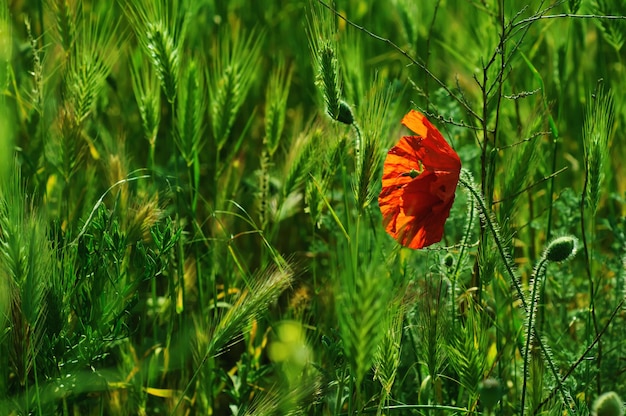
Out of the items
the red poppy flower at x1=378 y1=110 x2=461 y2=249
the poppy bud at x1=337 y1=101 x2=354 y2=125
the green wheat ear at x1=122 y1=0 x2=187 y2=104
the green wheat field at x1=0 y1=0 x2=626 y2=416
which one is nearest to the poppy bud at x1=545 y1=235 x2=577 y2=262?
the green wheat field at x1=0 y1=0 x2=626 y2=416

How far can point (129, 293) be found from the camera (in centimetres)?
137

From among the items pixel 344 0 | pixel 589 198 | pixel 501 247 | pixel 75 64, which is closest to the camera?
pixel 501 247

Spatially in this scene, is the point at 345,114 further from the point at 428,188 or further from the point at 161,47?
the point at 161,47

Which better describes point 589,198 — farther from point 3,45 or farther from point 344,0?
point 344,0

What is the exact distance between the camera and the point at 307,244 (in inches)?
81.0

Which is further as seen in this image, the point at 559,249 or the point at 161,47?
the point at 161,47

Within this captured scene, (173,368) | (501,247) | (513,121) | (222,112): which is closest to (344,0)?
(513,121)

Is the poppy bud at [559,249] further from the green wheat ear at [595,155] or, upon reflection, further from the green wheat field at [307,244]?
the green wheat ear at [595,155]

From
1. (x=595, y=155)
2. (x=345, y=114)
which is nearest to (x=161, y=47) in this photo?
(x=345, y=114)

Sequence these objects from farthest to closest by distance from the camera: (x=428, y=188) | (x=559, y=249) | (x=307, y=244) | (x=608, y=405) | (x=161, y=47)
Result: (x=307, y=244), (x=161, y=47), (x=428, y=188), (x=559, y=249), (x=608, y=405)

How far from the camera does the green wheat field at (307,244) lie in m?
1.19

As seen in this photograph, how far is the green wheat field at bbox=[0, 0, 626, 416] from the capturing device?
3.90 ft

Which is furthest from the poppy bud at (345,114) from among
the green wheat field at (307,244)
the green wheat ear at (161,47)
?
the green wheat ear at (161,47)

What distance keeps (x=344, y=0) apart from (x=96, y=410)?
1.19 m
